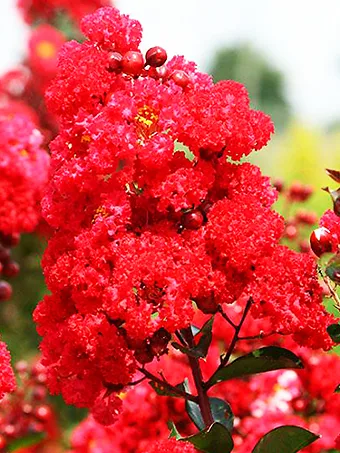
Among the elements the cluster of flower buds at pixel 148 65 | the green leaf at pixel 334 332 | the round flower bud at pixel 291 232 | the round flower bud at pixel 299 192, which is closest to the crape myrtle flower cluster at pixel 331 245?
the green leaf at pixel 334 332

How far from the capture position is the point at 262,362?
1.40 meters

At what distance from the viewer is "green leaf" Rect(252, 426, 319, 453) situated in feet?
4.26

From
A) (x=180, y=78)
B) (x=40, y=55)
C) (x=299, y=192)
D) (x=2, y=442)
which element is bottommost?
(x=180, y=78)

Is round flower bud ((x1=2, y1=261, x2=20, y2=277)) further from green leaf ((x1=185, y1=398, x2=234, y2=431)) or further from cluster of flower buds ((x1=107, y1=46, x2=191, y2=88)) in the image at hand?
cluster of flower buds ((x1=107, y1=46, x2=191, y2=88))

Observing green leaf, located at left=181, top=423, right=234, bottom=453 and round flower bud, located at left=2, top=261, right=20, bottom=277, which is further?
round flower bud, located at left=2, top=261, right=20, bottom=277

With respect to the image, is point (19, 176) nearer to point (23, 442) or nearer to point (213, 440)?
point (23, 442)

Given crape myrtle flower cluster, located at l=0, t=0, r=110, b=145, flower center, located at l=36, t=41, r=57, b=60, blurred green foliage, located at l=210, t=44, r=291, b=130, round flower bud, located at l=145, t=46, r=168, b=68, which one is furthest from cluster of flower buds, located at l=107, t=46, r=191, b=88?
blurred green foliage, located at l=210, t=44, r=291, b=130

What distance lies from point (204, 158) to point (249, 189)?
3.2 inches

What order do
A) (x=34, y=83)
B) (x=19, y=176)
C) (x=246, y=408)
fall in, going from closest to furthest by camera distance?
1. (x=246, y=408)
2. (x=19, y=176)
3. (x=34, y=83)

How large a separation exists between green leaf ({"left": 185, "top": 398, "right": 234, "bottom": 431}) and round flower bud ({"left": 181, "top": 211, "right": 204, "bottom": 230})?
341 millimetres

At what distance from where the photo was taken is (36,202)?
96.7 inches

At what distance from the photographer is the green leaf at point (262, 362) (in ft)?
4.58

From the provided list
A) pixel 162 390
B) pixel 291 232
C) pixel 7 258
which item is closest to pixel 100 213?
pixel 162 390

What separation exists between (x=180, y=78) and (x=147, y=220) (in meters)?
0.22
